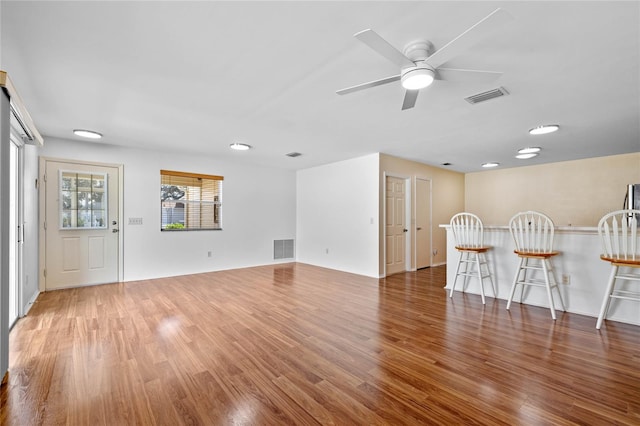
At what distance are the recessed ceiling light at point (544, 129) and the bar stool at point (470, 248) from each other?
1.43 meters

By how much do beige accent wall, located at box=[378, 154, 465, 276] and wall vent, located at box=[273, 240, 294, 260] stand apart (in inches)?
104

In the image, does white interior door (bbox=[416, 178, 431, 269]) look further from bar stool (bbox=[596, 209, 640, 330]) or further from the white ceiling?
bar stool (bbox=[596, 209, 640, 330])

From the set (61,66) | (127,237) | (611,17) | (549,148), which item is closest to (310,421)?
(611,17)

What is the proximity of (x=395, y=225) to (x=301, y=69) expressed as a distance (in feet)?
13.5

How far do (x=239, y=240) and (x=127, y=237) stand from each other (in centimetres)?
208

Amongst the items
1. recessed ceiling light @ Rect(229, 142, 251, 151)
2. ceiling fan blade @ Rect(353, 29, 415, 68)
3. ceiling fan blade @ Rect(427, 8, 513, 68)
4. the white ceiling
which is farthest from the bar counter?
recessed ceiling light @ Rect(229, 142, 251, 151)

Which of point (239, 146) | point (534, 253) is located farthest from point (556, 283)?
point (239, 146)

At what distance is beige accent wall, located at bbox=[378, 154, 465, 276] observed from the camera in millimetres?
5402

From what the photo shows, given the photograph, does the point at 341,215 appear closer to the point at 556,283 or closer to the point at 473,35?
the point at 556,283

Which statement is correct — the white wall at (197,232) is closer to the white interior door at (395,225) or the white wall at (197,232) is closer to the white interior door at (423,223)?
the white interior door at (395,225)

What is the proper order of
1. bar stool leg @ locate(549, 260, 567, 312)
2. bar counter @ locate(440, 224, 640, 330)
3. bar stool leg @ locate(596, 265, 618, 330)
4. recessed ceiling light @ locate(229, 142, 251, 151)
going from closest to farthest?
bar stool leg @ locate(596, 265, 618, 330), bar counter @ locate(440, 224, 640, 330), bar stool leg @ locate(549, 260, 567, 312), recessed ceiling light @ locate(229, 142, 251, 151)

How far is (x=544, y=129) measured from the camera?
12.6ft

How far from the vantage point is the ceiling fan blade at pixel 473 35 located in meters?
1.40

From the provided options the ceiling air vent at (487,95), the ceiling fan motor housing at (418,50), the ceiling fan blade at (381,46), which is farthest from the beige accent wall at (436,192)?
the ceiling fan blade at (381,46)
